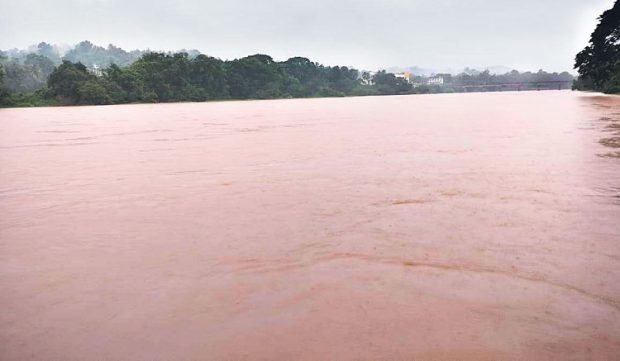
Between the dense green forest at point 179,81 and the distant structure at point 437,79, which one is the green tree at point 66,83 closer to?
the dense green forest at point 179,81

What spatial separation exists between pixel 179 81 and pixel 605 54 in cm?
4281

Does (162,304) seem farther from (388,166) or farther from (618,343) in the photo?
(388,166)

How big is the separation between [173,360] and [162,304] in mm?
552

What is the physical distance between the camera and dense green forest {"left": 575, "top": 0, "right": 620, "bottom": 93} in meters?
32.0

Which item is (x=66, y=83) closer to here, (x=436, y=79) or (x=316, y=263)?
(x=316, y=263)

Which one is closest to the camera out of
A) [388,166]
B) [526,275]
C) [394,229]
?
[526,275]

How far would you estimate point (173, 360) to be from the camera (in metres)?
1.96

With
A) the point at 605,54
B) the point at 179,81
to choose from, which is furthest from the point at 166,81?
the point at 605,54

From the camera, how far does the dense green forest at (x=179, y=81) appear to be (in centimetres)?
4162

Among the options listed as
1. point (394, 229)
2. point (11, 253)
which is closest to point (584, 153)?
point (394, 229)

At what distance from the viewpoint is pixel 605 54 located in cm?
3294

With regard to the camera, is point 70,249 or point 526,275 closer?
point 526,275

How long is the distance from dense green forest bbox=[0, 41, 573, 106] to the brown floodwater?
133 ft

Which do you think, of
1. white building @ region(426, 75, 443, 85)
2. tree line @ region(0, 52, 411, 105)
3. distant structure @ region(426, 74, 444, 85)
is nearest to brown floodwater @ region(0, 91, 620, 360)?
tree line @ region(0, 52, 411, 105)
